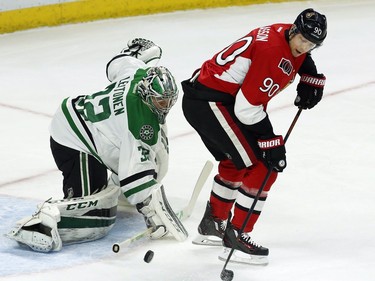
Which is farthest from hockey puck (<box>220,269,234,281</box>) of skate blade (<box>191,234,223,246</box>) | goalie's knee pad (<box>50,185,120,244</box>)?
goalie's knee pad (<box>50,185,120,244</box>)

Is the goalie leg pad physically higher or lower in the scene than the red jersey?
lower

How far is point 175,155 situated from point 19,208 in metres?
0.93

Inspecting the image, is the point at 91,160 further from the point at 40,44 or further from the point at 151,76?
the point at 40,44

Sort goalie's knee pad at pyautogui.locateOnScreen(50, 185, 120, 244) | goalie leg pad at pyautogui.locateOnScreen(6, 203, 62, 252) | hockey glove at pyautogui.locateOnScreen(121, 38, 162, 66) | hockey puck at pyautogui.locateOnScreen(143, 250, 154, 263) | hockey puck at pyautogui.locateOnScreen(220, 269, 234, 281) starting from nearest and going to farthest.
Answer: hockey puck at pyautogui.locateOnScreen(220, 269, 234, 281) → hockey puck at pyautogui.locateOnScreen(143, 250, 154, 263) → goalie leg pad at pyautogui.locateOnScreen(6, 203, 62, 252) → goalie's knee pad at pyautogui.locateOnScreen(50, 185, 120, 244) → hockey glove at pyautogui.locateOnScreen(121, 38, 162, 66)

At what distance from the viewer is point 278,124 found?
16.4 feet

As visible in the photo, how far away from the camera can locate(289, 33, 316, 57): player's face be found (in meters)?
3.23

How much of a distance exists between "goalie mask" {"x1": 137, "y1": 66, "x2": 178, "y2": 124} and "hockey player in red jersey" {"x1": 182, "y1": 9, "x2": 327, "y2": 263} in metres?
0.07

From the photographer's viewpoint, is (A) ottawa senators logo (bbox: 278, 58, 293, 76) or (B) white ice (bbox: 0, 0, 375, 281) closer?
(A) ottawa senators logo (bbox: 278, 58, 293, 76)

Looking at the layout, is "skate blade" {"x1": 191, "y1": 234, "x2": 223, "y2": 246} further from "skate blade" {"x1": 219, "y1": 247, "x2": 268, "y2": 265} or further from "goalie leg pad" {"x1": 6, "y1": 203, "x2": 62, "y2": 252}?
"goalie leg pad" {"x1": 6, "y1": 203, "x2": 62, "y2": 252}

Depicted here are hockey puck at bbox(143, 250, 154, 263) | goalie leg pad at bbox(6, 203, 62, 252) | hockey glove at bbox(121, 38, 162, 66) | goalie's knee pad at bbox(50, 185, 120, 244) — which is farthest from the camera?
hockey glove at bbox(121, 38, 162, 66)

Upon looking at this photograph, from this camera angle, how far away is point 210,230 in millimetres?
3586

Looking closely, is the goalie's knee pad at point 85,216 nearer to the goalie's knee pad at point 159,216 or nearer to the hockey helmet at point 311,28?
the goalie's knee pad at point 159,216

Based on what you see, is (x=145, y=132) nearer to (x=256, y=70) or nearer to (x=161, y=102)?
(x=161, y=102)

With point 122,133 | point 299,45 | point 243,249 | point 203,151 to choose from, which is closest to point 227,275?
point 243,249
